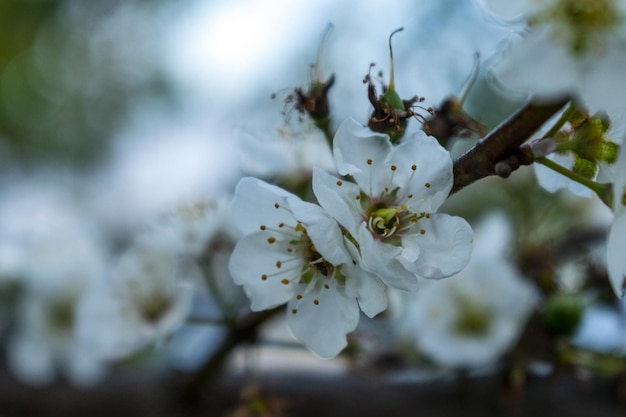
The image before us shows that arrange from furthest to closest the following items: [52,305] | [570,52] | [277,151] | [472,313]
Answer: [52,305] → [472,313] → [277,151] → [570,52]

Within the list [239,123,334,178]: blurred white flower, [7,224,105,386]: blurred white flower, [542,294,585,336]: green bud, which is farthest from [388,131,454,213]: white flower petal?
[7,224,105,386]: blurred white flower

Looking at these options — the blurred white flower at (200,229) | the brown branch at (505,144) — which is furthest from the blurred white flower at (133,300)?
the brown branch at (505,144)

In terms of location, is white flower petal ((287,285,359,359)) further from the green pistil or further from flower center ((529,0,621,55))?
the green pistil

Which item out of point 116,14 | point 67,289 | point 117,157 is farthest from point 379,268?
point 116,14

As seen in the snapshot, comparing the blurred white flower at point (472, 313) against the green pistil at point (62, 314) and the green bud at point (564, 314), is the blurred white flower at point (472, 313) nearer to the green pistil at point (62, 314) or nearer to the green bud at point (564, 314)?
the green bud at point (564, 314)

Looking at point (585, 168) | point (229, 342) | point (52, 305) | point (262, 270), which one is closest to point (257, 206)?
point (262, 270)

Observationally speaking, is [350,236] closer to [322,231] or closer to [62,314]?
[322,231]

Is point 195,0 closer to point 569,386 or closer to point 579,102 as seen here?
point 569,386

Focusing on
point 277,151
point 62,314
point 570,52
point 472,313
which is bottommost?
point 62,314
